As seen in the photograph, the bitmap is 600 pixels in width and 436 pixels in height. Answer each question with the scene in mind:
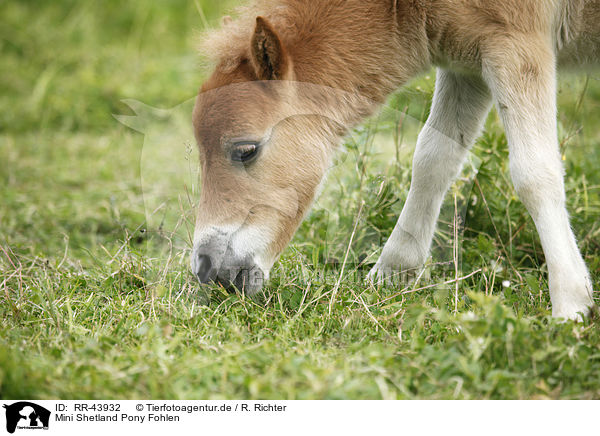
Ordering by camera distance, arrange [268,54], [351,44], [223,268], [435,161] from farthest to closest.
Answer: [435,161] < [351,44] < [223,268] < [268,54]

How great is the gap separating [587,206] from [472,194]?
91cm

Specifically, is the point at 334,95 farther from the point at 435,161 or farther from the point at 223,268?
the point at 223,268

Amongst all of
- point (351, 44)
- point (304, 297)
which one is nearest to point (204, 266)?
point (304, 297)

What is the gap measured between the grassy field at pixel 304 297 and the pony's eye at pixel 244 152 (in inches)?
13.4

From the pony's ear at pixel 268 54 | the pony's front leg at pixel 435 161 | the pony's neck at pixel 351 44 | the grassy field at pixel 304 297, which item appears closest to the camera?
the grassy field at pixel 304 297

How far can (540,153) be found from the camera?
2.96 metres

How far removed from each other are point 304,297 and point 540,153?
1.40m

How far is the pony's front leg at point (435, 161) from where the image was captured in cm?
361

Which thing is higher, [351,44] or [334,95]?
[351,44]
